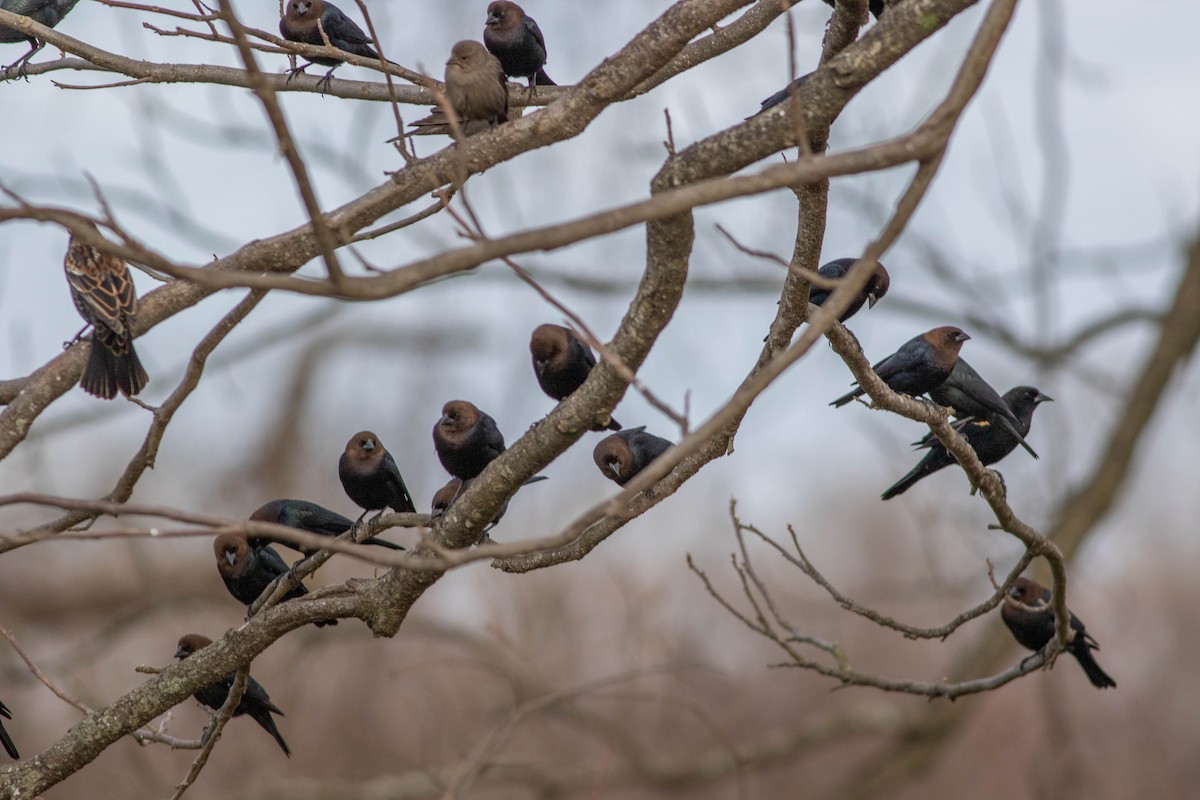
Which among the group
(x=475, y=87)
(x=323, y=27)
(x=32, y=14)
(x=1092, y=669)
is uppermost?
(x=32, y=14)

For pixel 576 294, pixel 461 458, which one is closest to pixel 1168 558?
pixel 576 294

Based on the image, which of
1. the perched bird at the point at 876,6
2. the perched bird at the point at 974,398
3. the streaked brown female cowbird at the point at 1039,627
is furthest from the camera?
the streaked brown female cowbird at the point at 1039,627

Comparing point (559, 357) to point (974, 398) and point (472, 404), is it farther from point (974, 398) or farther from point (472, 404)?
point (974, 398)

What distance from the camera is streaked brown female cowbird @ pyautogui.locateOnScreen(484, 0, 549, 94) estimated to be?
4.71 m

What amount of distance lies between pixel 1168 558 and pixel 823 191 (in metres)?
16.2

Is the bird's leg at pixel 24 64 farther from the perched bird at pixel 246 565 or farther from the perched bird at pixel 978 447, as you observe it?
the perched bird at pixel 978 447

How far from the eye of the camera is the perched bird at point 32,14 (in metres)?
4.56

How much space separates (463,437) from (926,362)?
5.52 ft

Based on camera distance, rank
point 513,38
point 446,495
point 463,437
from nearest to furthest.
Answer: point 463,437 → point 446,495 → point 513,38

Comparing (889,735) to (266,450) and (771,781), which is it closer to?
(771,781)

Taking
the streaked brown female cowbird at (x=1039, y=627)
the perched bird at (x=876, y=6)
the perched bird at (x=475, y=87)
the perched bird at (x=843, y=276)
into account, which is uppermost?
the perched bird at (x=475, y=87)

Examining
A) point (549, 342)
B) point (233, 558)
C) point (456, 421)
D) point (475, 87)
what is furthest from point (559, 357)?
point (233, 558)

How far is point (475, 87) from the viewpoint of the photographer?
4.27 m

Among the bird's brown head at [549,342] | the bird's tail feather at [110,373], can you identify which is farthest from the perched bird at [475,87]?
the bird's tail feather at [110,373]
